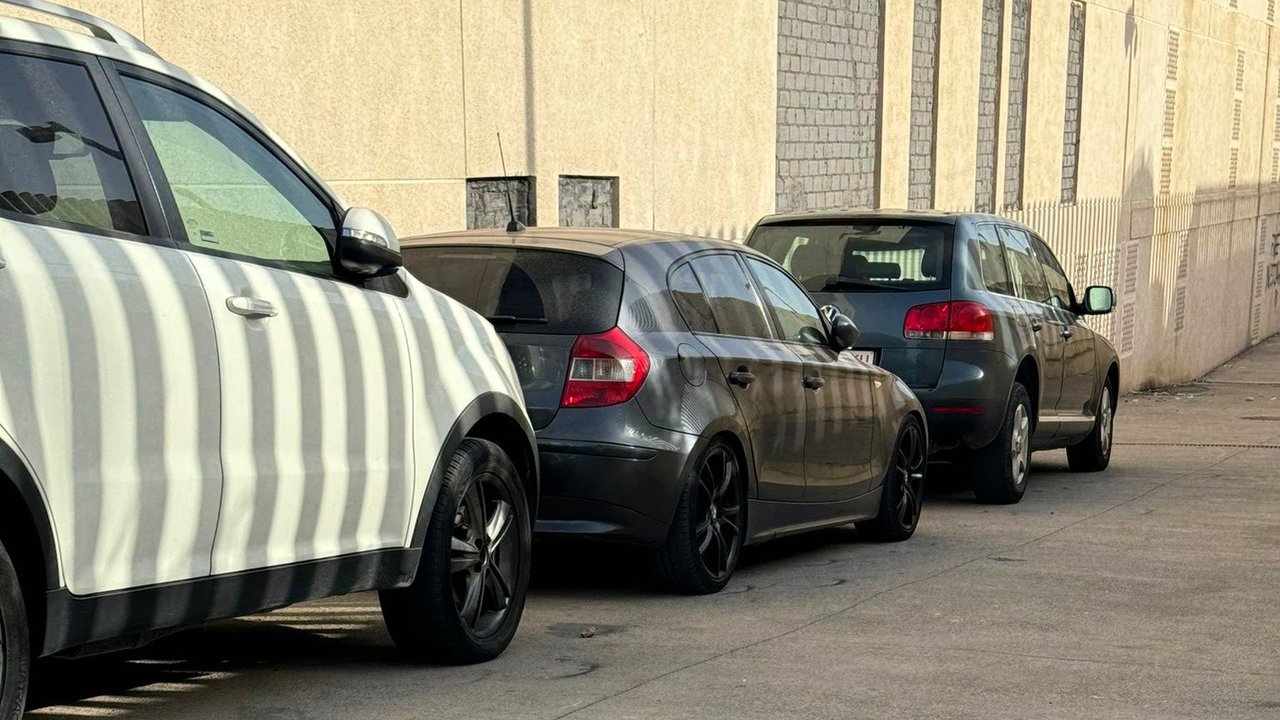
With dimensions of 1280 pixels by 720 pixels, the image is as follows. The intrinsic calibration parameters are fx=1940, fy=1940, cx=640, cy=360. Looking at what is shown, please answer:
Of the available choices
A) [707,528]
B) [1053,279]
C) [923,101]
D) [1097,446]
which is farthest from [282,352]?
[923,101]

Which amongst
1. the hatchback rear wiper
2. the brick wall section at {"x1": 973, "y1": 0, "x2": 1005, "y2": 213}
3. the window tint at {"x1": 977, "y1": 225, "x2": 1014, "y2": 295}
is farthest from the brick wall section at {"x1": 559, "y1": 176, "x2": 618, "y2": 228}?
the brick wall section at {"x1": 973, "y1": 0, "x2": 1005, "y2": 213}

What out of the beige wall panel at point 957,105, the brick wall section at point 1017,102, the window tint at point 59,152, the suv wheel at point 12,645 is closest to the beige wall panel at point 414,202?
the window tint at point 59,152

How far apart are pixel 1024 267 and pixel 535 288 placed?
20.9 feet

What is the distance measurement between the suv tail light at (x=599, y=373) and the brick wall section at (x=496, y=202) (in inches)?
207

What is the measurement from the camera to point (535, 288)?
7660 mm

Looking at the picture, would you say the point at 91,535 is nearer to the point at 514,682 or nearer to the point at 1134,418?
the point at 514,682

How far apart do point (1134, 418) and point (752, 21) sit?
10078 mm

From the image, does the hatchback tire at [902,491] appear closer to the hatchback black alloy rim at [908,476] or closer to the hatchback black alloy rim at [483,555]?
the hatchback black alloy rim at [908,476]

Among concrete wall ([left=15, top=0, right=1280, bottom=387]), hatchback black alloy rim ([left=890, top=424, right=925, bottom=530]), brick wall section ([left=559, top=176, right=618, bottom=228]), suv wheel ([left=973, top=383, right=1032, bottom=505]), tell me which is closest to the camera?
hatchback black alloy rim ([left=890, top=424, right=925, bottom=530])

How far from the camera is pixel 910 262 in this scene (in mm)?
11852

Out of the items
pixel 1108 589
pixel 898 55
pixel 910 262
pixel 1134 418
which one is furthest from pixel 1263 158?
pixel 1108 589

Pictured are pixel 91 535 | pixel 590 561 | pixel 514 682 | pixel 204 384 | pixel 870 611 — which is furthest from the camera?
pixel 590 561

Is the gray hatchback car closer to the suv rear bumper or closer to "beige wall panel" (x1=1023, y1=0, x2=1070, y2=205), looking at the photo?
the suv rear bumper

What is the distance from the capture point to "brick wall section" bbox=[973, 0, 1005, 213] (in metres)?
24.6
